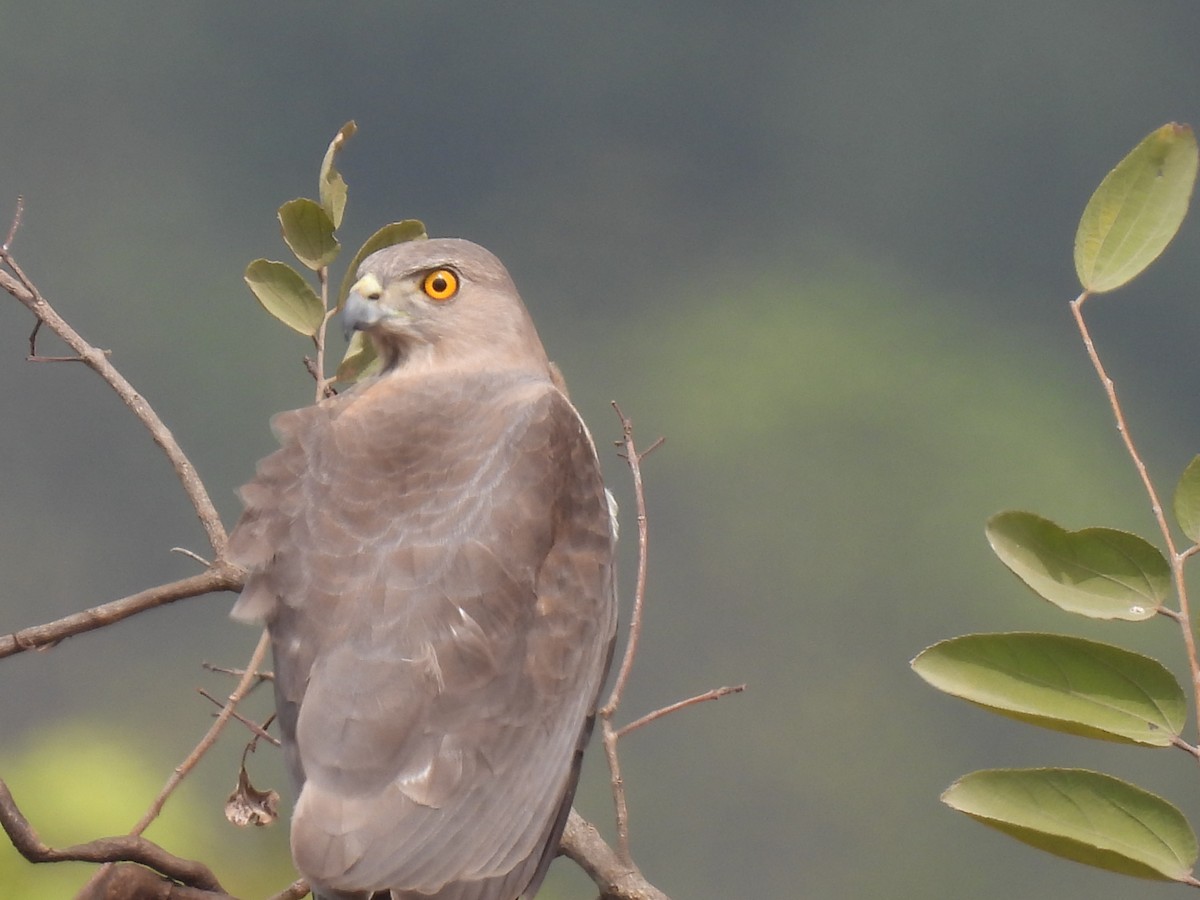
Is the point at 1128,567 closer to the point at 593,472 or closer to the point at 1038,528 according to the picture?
the point at 1038,528

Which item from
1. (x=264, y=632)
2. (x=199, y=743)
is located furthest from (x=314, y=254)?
(x=199, y=743)

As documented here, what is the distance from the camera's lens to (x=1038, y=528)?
161 centimetres

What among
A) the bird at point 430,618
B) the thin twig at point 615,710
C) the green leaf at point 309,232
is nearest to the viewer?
the bird at point 430,618

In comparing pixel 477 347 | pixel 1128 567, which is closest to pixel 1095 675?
pixel 1128 567

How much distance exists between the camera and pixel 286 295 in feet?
7.88

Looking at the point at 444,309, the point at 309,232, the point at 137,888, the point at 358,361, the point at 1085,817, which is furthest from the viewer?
the point at 358,361

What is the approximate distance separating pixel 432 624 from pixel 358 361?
31.4 inches

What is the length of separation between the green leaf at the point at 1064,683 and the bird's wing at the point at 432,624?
1.97ft

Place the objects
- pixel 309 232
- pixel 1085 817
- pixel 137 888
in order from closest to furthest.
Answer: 1. pixel 1085 817
2. pixel 137 888
3. pixel 309 232

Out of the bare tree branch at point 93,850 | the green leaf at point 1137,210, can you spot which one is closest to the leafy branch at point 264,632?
the bare tree branch at point 93,850

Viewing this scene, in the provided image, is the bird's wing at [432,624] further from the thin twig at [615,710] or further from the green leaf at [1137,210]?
the green leaf at [1137,210]

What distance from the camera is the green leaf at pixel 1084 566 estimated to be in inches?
62.3

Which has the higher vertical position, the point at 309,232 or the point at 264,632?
the point at 309,232

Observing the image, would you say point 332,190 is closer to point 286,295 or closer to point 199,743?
point 286,295
